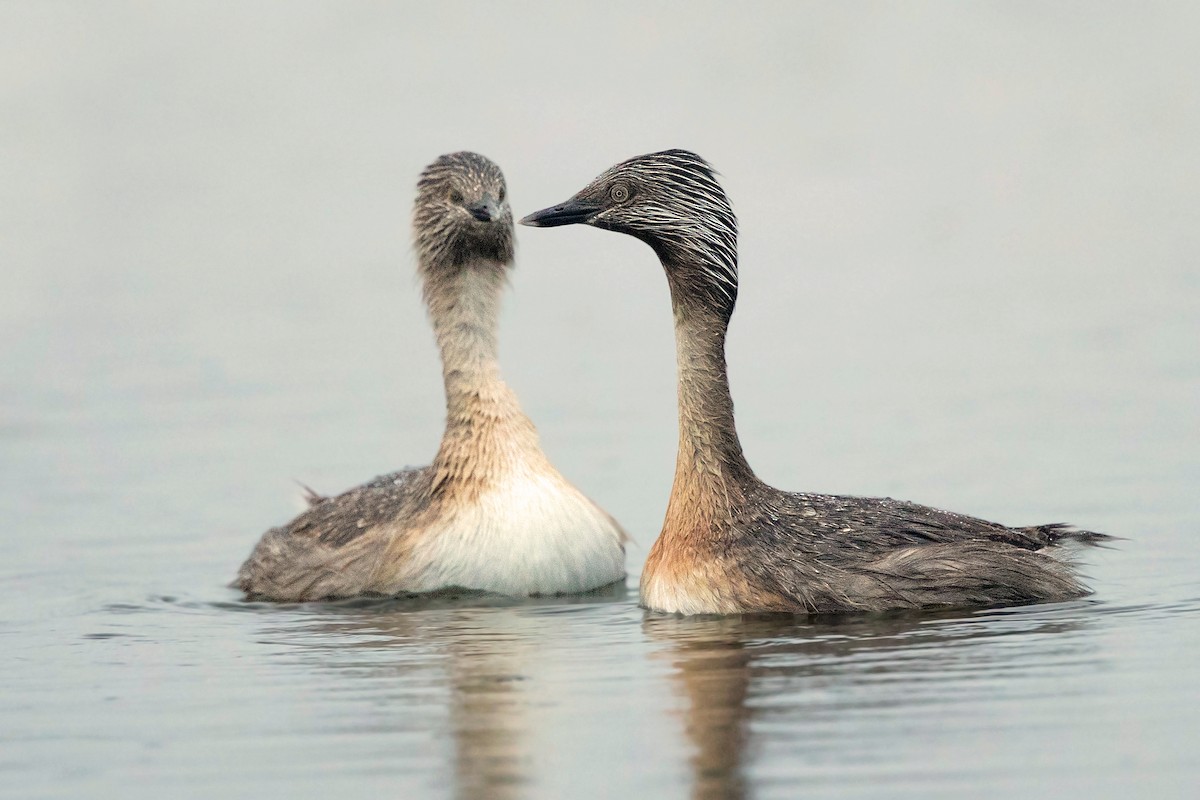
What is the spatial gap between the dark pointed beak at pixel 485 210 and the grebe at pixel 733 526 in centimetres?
140

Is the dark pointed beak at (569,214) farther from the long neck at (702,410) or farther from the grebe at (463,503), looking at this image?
the grebe at (463,503)

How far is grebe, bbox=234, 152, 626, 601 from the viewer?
14.4 m

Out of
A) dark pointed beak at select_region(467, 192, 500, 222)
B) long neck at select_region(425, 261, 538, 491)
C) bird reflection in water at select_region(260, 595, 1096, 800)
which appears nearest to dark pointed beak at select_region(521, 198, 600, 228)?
dark pointed beak at select_region(467, 192, 500, 222)

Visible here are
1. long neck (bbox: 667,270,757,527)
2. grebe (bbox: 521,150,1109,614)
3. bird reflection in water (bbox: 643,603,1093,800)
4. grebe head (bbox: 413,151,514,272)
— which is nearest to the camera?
bird reflection in water (bbox: 643,603,1093,800)

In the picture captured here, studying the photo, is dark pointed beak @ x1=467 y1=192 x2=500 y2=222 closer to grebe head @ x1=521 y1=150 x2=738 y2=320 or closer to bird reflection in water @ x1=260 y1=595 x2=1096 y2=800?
grebe head @ x1=521 y1=150 x2=738 y2=320

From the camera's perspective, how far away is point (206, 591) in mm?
15391

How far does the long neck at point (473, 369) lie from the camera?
49.7ft

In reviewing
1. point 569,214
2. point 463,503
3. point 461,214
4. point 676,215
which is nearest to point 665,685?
point 676,215

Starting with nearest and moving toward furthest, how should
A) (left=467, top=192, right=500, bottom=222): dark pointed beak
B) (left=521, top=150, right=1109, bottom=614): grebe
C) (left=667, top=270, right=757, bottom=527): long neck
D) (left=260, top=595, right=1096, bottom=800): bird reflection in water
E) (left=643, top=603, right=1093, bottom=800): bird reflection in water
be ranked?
1. (left=260, top=595, right=1096, bottom=800): bird reflection in water
2. (left=643, top=603, right=1093, bottom=800): bird reflection in water
3. (left=521, top=150, right=1109, bottom=614): grebe
4. (left=667, top=270, right=757, bottom=527): long neck
5. (left=467, top=192, right=500, bottom=222): dark pointed beak

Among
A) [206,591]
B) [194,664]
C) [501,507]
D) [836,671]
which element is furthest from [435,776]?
[206,591]

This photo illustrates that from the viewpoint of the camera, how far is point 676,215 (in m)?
13.2

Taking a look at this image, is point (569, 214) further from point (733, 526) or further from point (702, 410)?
point (733, 526)

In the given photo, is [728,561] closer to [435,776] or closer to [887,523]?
[887,523]

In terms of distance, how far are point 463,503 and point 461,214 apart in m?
2.10
